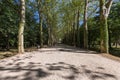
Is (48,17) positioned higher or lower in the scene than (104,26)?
higher

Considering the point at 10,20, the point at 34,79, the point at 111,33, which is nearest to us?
the point at 34,79

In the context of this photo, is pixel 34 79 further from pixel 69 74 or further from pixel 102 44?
pixel 102 44

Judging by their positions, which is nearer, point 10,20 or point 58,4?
point 10,20

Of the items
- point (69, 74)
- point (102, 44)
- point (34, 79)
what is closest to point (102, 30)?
point (102, 44)

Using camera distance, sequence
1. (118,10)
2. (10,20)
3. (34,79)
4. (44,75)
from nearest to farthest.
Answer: (34,79), (44,75), (10,20), (118,10)

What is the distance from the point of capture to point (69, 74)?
6.41 meters

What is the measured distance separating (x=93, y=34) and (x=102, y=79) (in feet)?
117

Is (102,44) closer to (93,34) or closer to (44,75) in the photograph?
(44,75)

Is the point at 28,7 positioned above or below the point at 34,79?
above

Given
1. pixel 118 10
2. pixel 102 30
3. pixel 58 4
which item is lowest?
pixel 102 30

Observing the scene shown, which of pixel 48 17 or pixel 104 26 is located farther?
pixel 48 17

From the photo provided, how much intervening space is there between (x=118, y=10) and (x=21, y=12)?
68.8ft

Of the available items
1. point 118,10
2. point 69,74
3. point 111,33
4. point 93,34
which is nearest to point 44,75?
point 69,74

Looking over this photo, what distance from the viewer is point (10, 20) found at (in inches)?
1046
